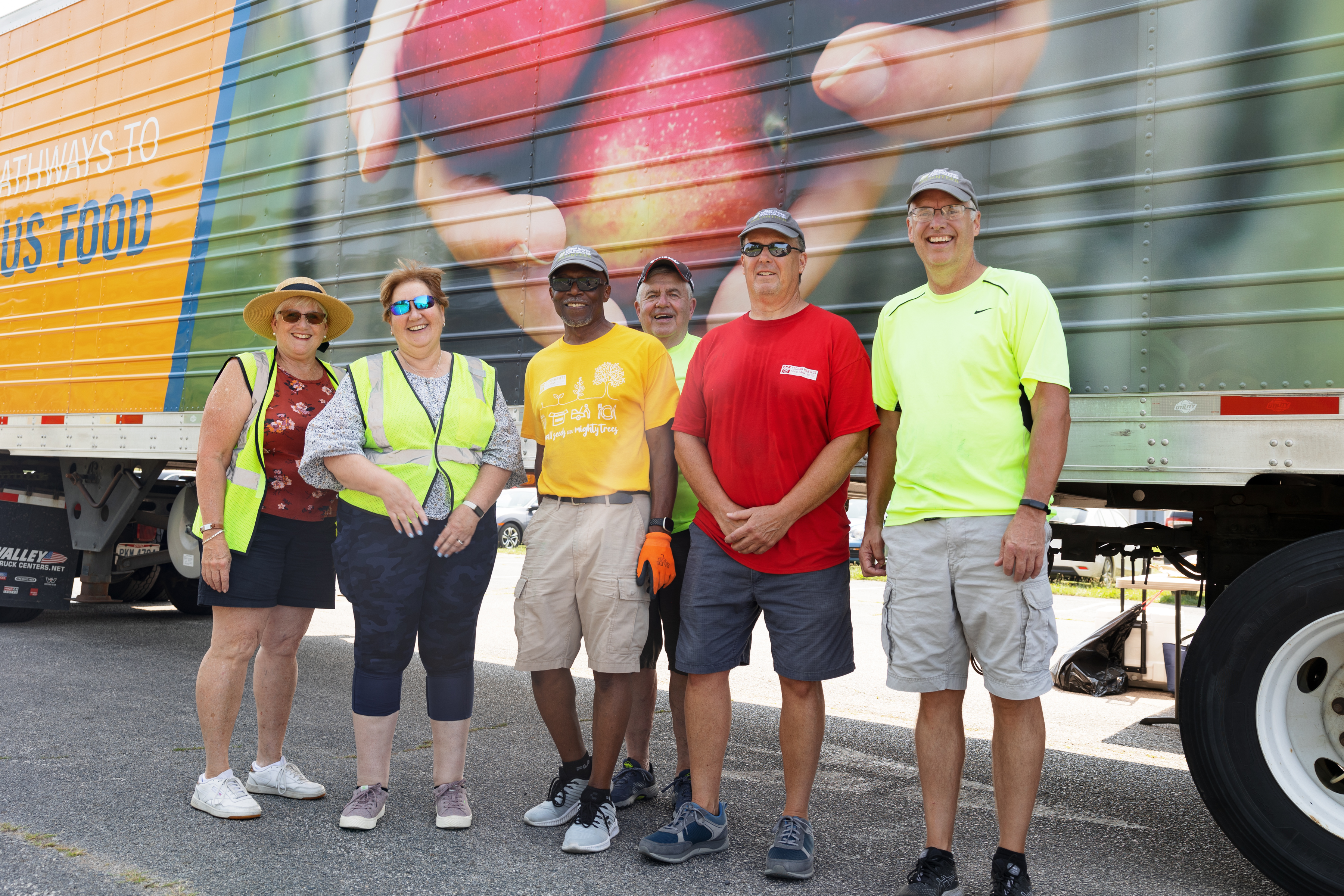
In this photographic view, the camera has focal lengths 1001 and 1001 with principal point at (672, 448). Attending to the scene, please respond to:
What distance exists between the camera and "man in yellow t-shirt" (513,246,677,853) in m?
2.98

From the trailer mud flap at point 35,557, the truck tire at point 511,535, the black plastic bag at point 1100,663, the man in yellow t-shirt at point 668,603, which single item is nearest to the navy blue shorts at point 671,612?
the man in yellow t-shirt at point 668,603

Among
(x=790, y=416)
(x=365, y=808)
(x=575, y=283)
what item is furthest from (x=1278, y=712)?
(x=365, y=808)

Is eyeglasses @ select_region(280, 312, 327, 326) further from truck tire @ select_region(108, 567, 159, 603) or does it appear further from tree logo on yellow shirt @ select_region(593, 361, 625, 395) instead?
truck tire @ select_region(108, 567, 159, 603)

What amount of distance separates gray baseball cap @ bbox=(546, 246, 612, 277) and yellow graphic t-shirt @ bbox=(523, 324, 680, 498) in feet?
0.70

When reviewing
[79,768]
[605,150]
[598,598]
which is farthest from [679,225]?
[79,768]

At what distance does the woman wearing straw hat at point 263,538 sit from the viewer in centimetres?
318

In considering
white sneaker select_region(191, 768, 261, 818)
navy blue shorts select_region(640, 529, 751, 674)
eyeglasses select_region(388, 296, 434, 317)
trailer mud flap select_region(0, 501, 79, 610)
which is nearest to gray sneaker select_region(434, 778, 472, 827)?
white sneaker select_region(191, 768, 261, 818)

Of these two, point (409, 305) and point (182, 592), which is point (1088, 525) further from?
point (182, 592)

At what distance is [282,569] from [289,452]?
1.27 ft

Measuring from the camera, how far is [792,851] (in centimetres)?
272

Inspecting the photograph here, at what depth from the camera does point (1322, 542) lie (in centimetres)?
254

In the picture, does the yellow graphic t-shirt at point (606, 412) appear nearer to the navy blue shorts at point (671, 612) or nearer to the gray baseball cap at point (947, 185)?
the navy blue shorts at point (671, 612)

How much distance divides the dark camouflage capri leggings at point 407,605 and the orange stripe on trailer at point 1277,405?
2105mm

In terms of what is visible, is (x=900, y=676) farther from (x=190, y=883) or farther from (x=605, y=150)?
(x=605, y=150)
